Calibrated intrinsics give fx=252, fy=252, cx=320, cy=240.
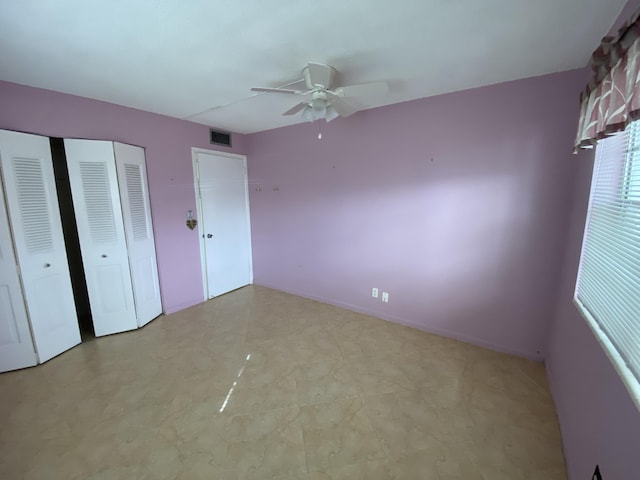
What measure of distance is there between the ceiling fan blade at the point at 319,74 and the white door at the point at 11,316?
2487mm

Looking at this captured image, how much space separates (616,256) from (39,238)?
387 cm

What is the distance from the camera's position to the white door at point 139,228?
2.55 meters

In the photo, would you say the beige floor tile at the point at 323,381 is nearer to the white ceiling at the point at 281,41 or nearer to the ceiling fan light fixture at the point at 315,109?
the ceiling fan light fixture at the point at 315,109

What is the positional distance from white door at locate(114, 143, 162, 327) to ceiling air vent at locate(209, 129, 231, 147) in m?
0.89

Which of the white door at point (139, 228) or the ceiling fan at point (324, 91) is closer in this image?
the ceiling fan at point (324, 91)

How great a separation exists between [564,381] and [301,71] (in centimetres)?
273

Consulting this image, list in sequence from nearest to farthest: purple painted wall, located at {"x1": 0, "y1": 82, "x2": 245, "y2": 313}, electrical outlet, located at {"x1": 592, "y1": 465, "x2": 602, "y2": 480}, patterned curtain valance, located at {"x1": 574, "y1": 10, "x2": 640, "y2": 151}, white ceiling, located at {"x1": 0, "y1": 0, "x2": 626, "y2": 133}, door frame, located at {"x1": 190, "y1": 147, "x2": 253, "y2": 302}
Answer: patterned curtain valance, located at {"x1": 574, "y1": 10, "x2": 640, "y2": 151} < electrical outlet, located at {"x1": 592, "y1": 465, "x2": 602, "y2": 480} < white ceiling, located at {"x1": 0, "y1": 0, "x2": 626, "y2": 133} < purple painted wall, located at {"x1": 0, "y1": 82, "x2": 245, "y2": 313} < door frame, located at {"x1": 190, "y1": 147, "x2": 253, "y2": 302}

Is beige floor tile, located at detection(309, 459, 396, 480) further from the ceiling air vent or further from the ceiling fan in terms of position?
the ceiling air vent

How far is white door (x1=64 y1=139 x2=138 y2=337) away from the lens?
92.2 inches

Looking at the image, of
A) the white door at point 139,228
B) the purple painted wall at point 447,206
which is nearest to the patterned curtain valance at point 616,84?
the purple painted wall at point 447,206

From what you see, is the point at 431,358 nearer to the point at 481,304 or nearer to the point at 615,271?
the point at 481,304

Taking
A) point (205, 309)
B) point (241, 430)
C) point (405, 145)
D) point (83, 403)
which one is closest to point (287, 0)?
point (405, 145)

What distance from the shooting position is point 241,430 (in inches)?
61.4

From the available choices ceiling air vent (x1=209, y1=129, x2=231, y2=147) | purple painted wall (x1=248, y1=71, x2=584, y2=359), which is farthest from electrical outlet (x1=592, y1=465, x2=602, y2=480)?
ceiling air vent (x1=209, y1=129, x2=231, y2=147)
